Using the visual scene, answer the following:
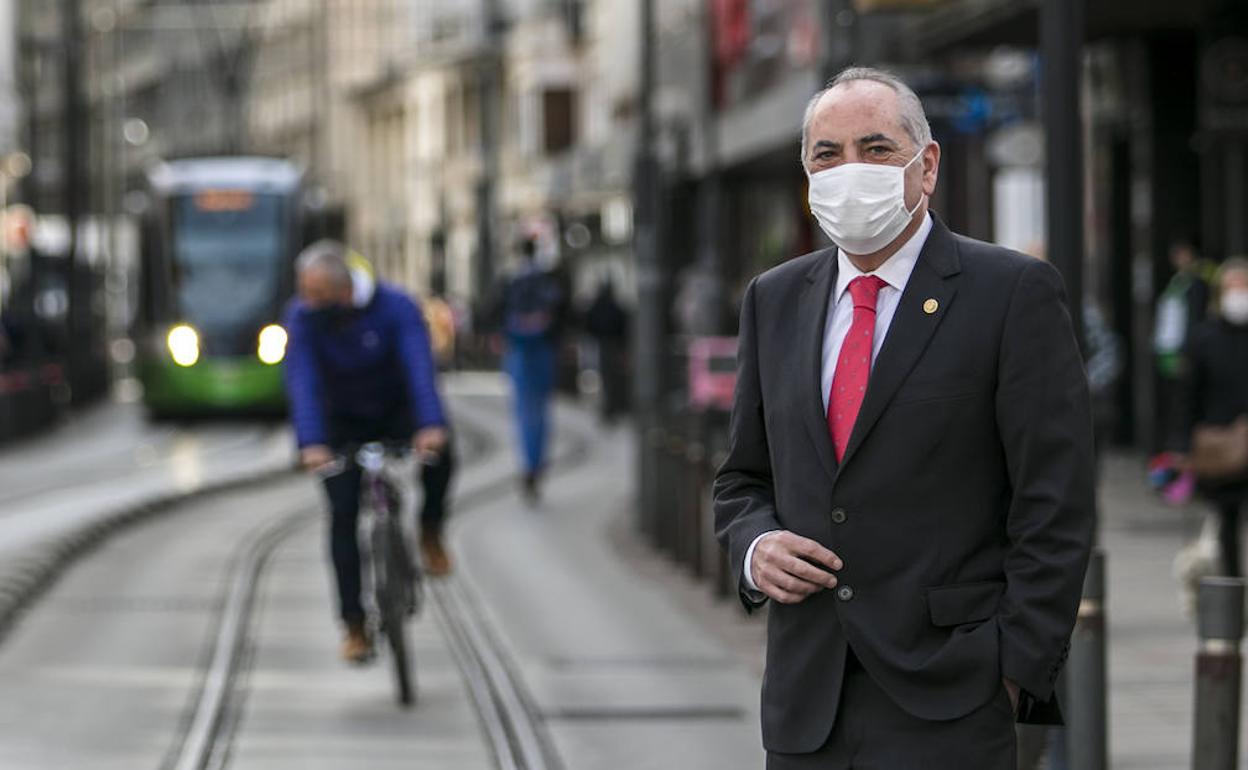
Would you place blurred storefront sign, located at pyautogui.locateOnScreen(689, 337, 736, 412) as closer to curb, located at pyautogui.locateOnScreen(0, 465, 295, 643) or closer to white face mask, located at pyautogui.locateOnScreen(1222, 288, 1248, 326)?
curb, located at pyautogui.locateOnScreen(0, 465, 295, 643)

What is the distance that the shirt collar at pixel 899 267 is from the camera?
457 cm

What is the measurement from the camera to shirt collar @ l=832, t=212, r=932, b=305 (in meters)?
4.57

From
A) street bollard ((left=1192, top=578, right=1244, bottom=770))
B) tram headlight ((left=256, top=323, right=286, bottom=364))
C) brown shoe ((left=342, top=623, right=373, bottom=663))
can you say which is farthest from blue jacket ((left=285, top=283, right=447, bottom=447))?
tram headlight ((left=256, top=323, right=286, bottom=364))

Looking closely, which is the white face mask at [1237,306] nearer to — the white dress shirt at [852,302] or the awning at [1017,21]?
the awning at [1017,21]

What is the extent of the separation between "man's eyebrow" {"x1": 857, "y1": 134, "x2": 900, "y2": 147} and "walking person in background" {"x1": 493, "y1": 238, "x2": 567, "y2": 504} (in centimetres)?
1594

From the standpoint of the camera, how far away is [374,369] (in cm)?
1091

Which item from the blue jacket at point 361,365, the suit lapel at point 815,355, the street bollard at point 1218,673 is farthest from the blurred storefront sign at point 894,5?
the suit lapel at point 815,355

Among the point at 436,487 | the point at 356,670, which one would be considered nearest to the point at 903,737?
the point at 436,487

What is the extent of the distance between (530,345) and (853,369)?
53.1 ft

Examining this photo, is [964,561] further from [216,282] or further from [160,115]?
[160,115]

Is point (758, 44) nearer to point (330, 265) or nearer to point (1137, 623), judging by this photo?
point (1137, 623)

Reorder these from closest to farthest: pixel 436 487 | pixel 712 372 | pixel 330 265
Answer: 1. pixel 330 265
2. pixel 436 487
3. pixel 712 372

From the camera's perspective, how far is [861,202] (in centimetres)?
443

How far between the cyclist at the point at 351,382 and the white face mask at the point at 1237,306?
10.9 feet
